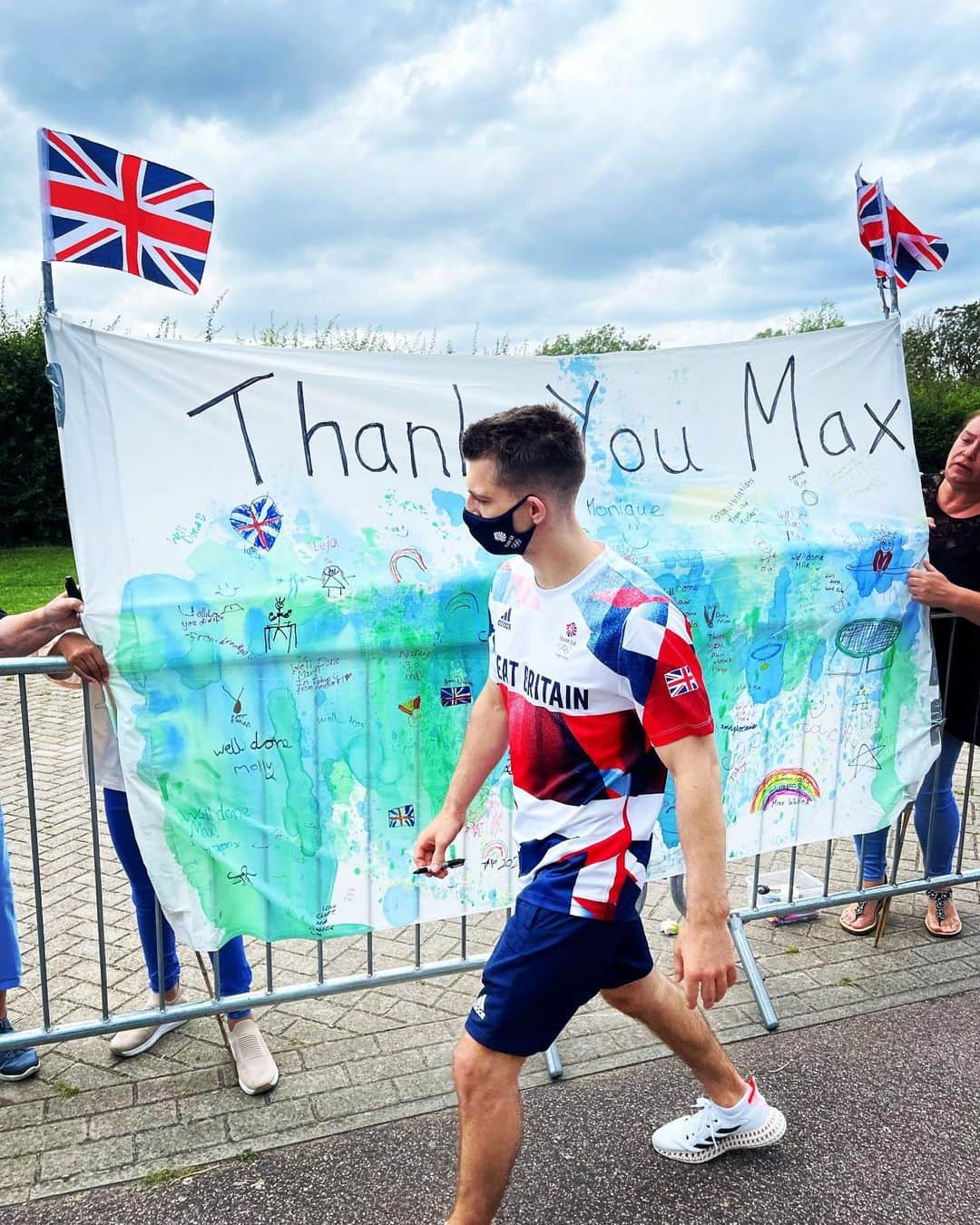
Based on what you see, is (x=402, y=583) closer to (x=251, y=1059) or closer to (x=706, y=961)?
(x=706, y=961)

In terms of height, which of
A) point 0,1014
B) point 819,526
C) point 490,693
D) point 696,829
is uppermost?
point 819,526

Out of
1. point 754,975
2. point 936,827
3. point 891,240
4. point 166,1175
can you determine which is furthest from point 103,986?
point 891,240

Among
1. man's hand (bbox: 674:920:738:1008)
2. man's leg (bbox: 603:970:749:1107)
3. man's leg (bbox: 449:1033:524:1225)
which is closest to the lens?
man's hand (bbox: 674:920:738:1008)

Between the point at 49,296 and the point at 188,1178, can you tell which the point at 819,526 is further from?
the point at 188,1178

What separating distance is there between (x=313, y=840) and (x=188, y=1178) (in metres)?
1.00

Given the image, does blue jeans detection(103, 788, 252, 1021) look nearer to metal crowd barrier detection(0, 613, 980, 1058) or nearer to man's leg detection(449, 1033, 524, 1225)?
metal crowd barrier detection(0, 613, 980, 1058)

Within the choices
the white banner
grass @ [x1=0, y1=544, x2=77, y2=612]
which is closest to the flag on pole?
the white banner

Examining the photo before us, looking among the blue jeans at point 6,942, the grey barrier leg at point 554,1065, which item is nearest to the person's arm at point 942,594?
the grey barrier leg at point 554,1065

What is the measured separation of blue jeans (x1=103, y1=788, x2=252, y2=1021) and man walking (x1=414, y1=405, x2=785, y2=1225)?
1210 millimetres

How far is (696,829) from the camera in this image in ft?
7.25

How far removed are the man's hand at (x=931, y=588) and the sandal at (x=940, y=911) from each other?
139 cm

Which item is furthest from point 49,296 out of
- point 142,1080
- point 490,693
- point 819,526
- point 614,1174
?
point 614,1174

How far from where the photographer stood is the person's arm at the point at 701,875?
2.18 metres

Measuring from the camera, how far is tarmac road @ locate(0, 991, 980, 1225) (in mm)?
2652
